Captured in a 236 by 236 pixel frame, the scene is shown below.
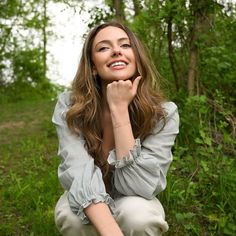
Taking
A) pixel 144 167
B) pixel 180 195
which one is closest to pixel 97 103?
pixel 144 167

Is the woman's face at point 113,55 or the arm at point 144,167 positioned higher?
the woman's face at point 113,55

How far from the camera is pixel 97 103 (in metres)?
2.53

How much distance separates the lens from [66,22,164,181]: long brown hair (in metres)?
2.41

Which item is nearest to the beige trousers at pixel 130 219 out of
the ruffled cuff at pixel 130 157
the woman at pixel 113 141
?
the woman at pixel 113 141

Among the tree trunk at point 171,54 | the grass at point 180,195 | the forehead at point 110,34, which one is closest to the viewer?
the forehead at point 110,34

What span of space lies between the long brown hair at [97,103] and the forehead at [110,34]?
0.11 ft

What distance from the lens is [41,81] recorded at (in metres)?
15.9

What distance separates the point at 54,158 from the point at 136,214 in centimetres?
254

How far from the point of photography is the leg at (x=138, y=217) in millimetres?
2091

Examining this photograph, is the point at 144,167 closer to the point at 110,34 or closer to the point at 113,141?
the point at 113,141

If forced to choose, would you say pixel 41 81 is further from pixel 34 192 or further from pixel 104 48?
pixel 104 48

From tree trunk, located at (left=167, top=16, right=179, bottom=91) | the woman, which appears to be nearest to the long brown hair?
the woman

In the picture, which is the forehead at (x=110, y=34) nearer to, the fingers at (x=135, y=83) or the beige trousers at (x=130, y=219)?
the fingers at (x=135, y=83)

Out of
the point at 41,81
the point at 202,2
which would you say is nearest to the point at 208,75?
the point at 202,2
